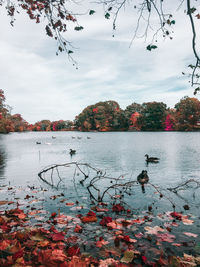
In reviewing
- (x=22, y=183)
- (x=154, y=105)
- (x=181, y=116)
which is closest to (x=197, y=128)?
(x=181, y=116)

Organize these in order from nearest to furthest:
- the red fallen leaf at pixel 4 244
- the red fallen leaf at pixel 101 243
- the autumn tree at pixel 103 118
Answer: the red fallen leaf at pixel 4 244 < the red fallen leaf at pixel 101 243 < the autumn tree at pixel 103 118

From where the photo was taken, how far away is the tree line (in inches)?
3991

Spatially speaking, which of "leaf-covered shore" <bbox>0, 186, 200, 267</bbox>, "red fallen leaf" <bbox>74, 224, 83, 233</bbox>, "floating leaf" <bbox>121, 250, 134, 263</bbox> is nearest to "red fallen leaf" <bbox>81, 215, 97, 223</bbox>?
"leaf-covered shore" <bbox>0, 186, 200, 267</bbox>

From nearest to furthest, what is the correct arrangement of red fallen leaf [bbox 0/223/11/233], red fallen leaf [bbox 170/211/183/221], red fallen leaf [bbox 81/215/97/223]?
red fallen leaf [bbox 0/223/11/233], red fallen leaf [bbox 81/215/97/223], red fallen leaf [bbox 170/211/183/221]

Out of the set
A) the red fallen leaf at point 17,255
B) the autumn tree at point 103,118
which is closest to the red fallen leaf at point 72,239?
the red fallen leaf at point 17,255

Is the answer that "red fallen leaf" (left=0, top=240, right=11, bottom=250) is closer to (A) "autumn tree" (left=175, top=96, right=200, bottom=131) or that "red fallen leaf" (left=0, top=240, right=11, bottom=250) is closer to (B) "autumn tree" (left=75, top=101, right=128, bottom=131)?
(A) "autumn tree" (left=175, top=96, right=200, bottom=131)

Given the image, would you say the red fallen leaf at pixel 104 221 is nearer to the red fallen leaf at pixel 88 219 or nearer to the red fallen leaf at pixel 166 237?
Answer: the red fallen leaf at pixel 88 219

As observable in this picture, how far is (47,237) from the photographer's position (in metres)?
4.33

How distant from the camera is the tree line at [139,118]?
101375 mm

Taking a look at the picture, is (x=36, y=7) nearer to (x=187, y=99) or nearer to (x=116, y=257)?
(x=116, y=257)

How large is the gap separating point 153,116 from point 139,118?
8.27 m

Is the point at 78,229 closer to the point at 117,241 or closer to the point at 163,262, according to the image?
the point at 117,241

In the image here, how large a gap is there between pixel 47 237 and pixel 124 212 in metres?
3.06

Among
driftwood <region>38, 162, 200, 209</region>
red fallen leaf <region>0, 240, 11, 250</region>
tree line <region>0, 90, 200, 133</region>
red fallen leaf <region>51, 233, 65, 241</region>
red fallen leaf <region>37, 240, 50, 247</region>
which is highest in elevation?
tree line <region>0, 90, 200, 133</region>
